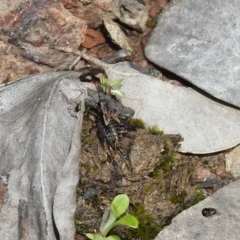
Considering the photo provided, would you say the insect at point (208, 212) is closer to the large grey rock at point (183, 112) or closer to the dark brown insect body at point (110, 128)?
the large grey rock at point (183, 112)

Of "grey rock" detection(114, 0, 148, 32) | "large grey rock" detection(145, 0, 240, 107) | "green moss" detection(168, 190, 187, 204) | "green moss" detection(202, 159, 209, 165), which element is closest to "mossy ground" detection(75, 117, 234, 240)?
"green moss" detection(168, 190, 187, 204)

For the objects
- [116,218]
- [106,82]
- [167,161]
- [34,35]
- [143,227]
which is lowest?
[143,227]

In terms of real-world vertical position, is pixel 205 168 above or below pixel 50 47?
below

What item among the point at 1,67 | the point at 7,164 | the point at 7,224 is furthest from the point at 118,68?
the point at 7,224

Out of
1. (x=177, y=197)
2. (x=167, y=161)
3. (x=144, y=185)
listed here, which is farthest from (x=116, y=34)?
(x=177, y=197)

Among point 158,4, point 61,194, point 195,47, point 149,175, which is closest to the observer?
point 61,194

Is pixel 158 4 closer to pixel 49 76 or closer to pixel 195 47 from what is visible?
pixel 195 47

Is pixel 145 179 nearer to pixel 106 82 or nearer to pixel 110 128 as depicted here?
pixel 110 128

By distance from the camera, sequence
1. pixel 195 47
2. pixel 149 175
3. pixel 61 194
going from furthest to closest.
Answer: pixel 195 47, pixel 149 175, pixel 61 194

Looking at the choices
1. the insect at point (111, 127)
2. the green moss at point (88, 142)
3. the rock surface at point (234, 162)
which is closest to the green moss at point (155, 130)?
the insect at point (111, 127)
